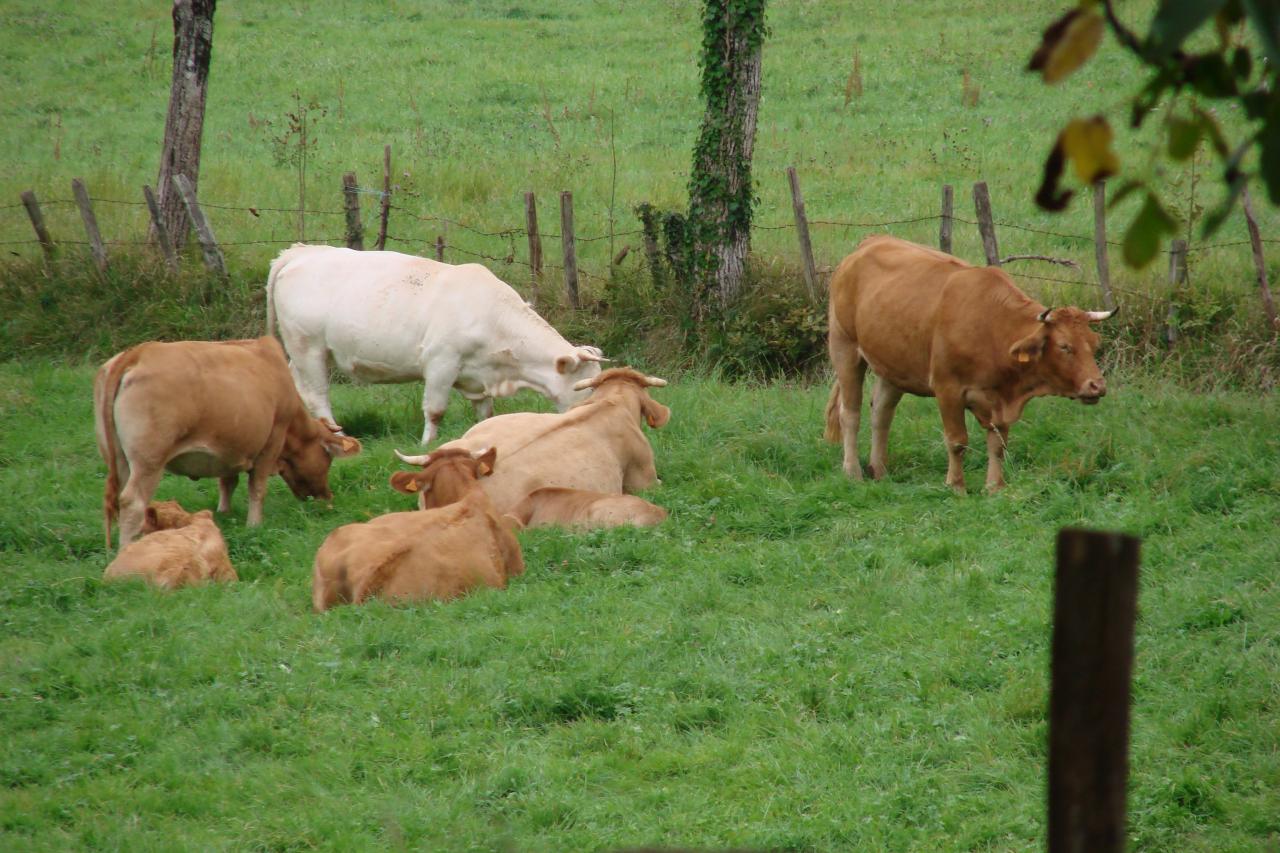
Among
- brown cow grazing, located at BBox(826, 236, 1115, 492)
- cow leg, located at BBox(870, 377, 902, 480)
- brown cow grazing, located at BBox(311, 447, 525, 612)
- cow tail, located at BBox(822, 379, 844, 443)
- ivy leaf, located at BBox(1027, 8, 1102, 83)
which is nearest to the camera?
ivy leaf, located at BBox(1027, 8, 1102, 83)

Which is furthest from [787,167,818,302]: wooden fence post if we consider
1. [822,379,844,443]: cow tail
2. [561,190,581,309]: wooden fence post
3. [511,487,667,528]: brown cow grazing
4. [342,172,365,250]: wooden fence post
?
[511,487,667,528]: brown cow grazing

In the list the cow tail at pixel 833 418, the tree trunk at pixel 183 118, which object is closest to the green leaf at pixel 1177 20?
the cow tail at pixel 833 418

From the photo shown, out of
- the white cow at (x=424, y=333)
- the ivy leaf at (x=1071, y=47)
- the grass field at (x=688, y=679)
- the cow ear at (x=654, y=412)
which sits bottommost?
the grass field at (x=688, y=679)

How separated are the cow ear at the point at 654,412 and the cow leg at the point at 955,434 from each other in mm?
2244

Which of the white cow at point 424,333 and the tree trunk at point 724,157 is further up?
the tree trunk at point 724,157

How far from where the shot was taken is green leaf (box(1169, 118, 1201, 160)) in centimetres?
184

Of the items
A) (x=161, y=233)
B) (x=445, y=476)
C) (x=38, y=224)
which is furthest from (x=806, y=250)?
(x=38, y=224)

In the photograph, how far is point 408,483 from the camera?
9.03 metres

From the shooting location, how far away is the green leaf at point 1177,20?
161 cm

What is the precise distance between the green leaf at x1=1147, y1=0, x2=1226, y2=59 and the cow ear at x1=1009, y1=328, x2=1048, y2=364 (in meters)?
7.96

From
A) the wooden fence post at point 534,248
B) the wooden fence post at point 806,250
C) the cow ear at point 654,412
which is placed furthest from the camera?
the wooden fence post at point 534,248

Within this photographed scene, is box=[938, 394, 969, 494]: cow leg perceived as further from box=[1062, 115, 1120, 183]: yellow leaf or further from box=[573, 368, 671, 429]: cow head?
box=[1062, 115, 1120, 183]: yellow leaf

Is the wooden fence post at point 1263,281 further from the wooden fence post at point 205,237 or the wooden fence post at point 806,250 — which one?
the wooden fence post at point 205,237

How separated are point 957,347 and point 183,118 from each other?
1072cm
